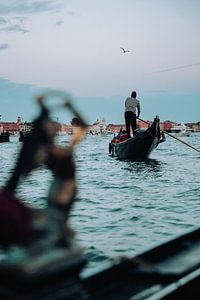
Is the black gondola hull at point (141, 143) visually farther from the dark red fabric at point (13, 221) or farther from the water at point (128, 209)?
the dark red fabric at point (13, 221)

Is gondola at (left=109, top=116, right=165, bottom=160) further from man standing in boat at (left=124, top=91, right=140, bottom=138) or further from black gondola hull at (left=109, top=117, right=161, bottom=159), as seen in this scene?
man standing in boat at (left=124, top=91, right=140, bottom=138)

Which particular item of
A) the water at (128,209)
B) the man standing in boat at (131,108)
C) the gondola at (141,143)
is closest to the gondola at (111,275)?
the water at (128,209)

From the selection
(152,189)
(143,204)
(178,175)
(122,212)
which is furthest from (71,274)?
(178,175)

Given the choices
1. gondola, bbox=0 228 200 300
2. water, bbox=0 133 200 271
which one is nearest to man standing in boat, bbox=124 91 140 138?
water, bbox=0 133 200 271

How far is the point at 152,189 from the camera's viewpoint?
1205 centimetres

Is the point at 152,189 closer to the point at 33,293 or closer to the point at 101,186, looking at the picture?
the point at 101,186

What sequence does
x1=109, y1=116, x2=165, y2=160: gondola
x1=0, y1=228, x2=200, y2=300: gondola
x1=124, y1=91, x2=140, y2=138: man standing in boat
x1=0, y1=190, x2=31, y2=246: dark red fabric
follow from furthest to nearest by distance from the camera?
x1=109, y1=116, x2=165, y2=160: gondola < x1=124, y1=91, x2=140, y2=138: man standing in boat < x1=0, y1=228, x2=200, y2=300: gondola < x1=0, y1=190, x2=31, y2=246: dark red fabric

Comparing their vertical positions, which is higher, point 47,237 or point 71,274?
point 47,237

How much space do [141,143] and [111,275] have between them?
1578 cm

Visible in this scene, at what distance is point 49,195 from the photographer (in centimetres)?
260

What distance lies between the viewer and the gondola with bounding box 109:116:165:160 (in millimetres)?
18206

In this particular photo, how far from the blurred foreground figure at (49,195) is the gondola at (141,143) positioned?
15546 millimetres

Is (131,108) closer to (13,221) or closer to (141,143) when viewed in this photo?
(141,143)

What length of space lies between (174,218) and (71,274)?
579 cm
